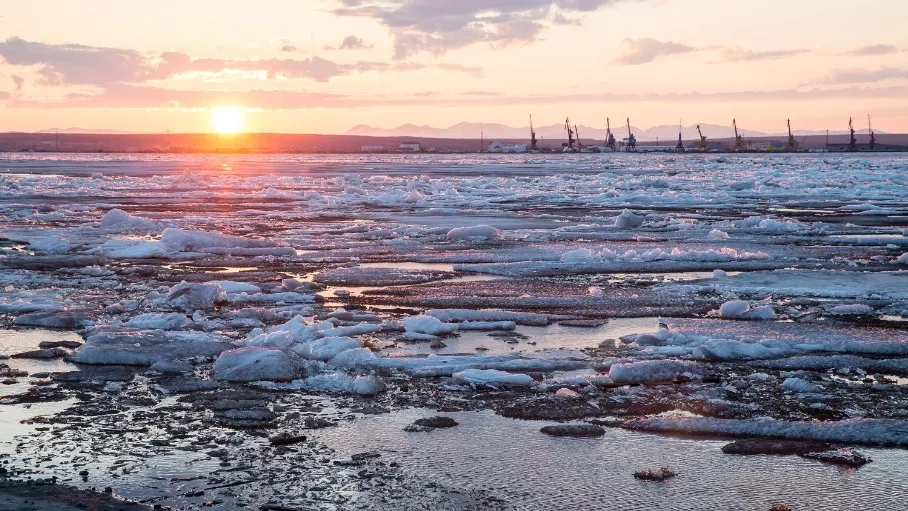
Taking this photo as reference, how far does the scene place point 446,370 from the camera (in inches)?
273

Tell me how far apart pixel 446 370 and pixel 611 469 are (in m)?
2.19

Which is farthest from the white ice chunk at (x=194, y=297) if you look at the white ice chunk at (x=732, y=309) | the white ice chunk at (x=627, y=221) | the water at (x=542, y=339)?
the white ice chunk at (x=627, y=221)

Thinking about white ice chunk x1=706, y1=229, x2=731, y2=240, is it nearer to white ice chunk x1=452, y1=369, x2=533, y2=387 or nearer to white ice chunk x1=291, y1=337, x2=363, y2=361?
white ice chunk x1=291, y1=337, x2=363, y2=361

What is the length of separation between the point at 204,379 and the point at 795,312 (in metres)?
5.45

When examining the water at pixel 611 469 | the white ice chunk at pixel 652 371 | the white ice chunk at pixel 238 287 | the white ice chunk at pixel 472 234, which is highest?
the white ice chunk at pixel 472 234

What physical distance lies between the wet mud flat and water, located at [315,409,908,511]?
0.02 m

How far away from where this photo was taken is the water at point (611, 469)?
4496 millimetres

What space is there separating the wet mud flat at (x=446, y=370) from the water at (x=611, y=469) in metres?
0.02

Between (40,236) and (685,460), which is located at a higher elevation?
(40,236)

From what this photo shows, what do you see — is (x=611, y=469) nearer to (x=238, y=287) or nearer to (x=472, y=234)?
(x=238, y=287)

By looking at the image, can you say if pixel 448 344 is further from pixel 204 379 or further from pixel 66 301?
pixel 66 301

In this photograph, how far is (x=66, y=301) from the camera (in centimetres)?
972

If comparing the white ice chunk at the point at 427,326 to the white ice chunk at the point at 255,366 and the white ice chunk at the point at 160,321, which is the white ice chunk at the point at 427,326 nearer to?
the white ice chunk at the point at 255,366

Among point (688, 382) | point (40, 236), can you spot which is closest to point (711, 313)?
point (688, 382)
